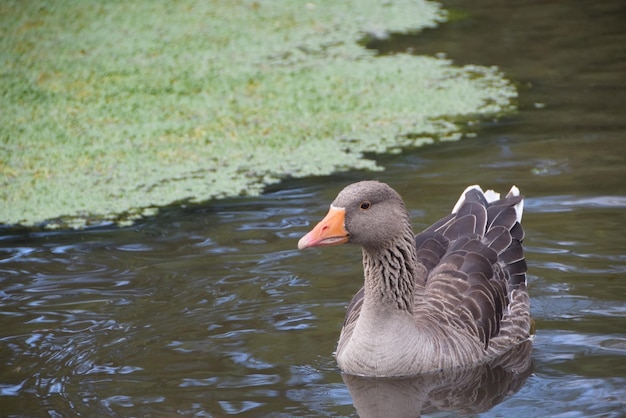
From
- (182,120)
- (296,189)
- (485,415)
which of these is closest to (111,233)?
(296,189)

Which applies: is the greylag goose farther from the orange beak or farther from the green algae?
the green algae

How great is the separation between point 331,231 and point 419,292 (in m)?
1.12

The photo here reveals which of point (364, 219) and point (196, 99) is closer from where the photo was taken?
point (364, 219)

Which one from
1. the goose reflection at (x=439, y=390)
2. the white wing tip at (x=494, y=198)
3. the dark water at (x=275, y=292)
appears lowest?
the goose reflection at (x=439, y=390)

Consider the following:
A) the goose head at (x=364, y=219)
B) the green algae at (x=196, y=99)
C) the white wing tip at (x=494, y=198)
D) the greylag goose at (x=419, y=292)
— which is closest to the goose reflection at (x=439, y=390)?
the greylag goose at (x=419, y=292)

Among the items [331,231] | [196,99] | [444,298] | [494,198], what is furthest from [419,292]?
[196,99]

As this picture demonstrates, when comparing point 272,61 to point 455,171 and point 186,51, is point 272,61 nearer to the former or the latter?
point 186,51

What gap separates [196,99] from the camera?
11.1 metres

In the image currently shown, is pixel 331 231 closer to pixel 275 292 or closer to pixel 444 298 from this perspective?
pixel 444 298

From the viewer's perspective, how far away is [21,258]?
789 centimetres

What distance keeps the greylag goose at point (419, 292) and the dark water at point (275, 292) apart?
0.27 metres

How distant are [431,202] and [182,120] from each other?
310 centimetres

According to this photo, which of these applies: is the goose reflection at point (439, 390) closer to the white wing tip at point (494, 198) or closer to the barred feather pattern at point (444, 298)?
the barred feather pattern at point (444, 298)

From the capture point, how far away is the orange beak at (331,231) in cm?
567
